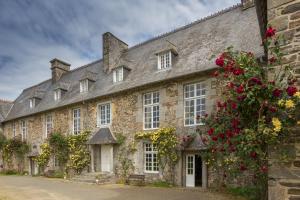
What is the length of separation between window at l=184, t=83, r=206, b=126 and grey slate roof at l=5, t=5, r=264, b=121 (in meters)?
0.77

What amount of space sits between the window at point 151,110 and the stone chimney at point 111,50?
5092mm

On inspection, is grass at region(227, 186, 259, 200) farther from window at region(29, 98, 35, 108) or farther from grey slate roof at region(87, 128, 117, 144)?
window at region(29, 98, 35, 108)

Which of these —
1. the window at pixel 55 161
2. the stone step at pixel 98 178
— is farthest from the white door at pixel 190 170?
the window at pixel 55 161

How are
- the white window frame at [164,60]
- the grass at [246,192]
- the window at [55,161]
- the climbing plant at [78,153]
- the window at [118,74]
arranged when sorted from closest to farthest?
the grass at [246,192] → the white window frame at [164,60] → the window at [118,74] → the climbing plant at [78,153] → the window at [55,161]

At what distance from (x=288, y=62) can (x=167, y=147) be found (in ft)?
28.7

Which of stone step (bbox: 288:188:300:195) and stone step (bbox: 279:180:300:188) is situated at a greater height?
stone step (bbox: 279:180:300:188)

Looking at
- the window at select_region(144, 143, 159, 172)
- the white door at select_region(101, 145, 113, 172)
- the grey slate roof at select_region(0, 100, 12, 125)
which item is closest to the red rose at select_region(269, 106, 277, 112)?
the window at select_region(144, 143, 159, 172)

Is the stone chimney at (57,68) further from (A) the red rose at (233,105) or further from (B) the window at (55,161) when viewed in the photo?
(A) the red rose at (233,105)

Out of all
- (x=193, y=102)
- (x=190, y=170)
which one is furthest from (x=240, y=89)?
(x=190, y=170)

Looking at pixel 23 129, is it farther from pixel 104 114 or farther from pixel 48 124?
pixel 104 114

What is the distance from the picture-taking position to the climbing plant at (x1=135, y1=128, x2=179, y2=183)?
13.0m

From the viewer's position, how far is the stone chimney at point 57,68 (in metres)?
25.2

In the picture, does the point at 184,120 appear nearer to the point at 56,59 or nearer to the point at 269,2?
the point at 269,2

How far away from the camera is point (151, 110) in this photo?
14578 millimetres
